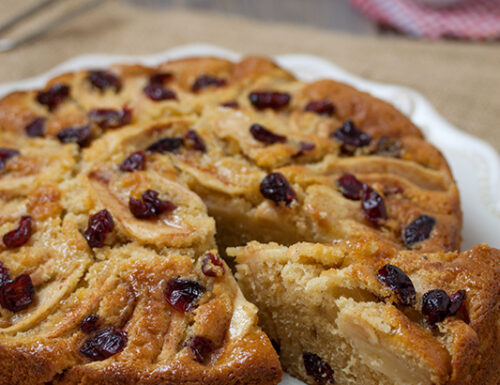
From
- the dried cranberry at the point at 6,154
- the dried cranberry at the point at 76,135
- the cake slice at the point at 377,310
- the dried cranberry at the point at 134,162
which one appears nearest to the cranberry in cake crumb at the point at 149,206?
the dried cranberry at the point at 134,162

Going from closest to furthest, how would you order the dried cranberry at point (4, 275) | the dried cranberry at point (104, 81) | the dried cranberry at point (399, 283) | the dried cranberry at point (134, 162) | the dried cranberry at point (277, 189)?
the dried cranberry at point (399, 283) → the dried cranberry at point (4, 275) → the dried cranberry at point (277, 189) → the dried cranberry at point (134, 162) → the dried cranberry at point (104, 81)

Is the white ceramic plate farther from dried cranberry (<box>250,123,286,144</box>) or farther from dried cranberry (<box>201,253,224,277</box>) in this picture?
dried cranberry (<box>250,123,286,144</box>)

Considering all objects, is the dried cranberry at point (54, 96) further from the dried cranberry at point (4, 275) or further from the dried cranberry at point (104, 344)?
the dried cranberry at point (104, 344)

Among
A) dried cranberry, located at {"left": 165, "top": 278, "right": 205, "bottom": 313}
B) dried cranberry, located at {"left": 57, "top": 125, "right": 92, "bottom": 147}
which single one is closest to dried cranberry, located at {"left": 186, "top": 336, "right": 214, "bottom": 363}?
dried cranberry, located at {"left": 165, "top": 278, "right": 205, "bottom": 313}

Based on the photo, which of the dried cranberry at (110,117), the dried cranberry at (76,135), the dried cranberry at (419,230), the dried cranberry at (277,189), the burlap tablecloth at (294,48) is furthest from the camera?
the burlap tablecloth at (294,48)

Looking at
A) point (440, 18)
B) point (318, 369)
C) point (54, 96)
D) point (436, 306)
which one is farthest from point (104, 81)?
point (440, 18)
